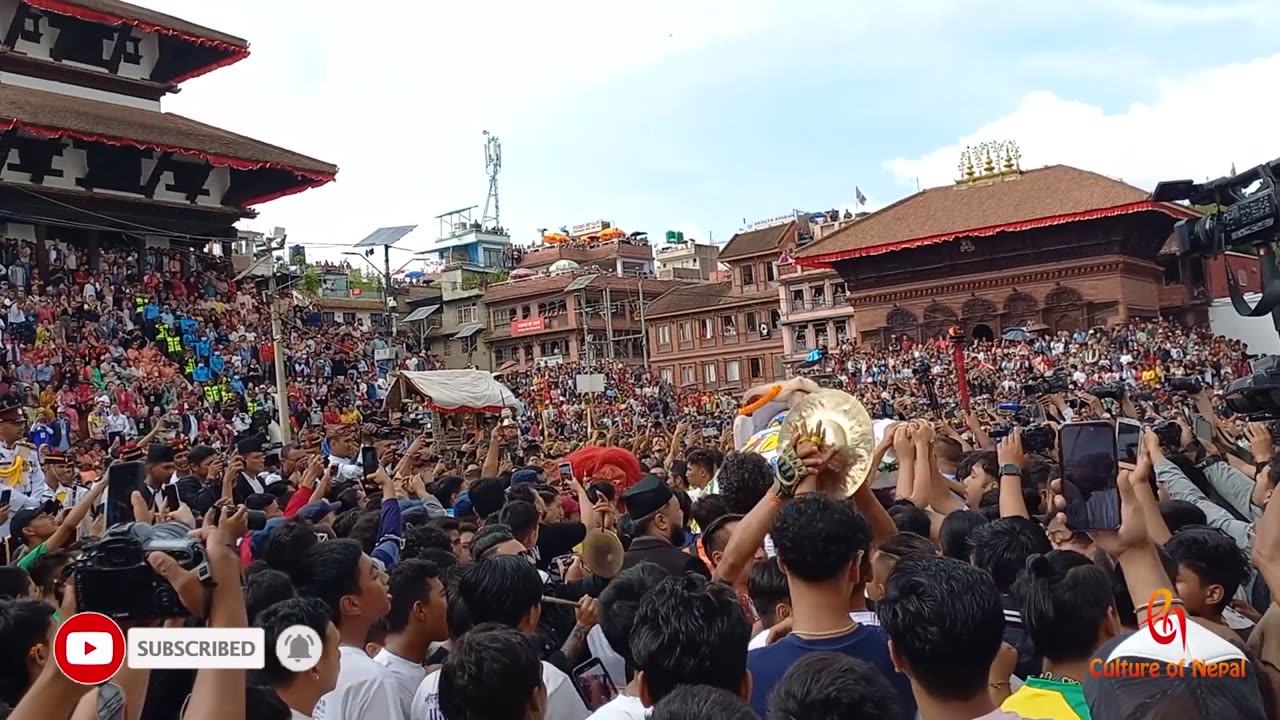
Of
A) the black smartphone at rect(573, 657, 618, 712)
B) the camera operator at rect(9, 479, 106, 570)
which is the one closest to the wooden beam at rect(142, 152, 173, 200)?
the camera operator at rect(9, 479, 106, 570)

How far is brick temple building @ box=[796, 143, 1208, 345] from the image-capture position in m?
35.9

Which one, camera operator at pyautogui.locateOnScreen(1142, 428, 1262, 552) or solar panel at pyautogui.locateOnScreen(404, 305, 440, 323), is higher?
solar panel at pyautogui.locateOnScreen(404, 305, 440, 323)

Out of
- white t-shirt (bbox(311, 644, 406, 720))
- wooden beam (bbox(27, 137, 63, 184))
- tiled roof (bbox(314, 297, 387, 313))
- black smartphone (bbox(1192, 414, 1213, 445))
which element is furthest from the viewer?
tiled roof (bbox(314, 297, 387, 313))

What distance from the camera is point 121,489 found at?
168 inches

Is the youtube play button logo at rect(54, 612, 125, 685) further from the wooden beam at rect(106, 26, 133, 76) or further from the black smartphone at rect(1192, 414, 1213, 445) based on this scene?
the wooden beam at rect(106, 26, 133, 76)

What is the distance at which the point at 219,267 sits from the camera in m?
27.2

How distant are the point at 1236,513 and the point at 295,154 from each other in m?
26.2

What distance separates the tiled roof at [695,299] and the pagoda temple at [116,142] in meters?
25.5

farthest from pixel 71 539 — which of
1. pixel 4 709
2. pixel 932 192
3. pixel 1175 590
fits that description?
pixel 932 192

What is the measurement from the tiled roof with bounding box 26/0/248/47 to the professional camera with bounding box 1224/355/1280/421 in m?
27.7

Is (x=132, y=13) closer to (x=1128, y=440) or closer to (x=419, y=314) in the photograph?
(x=419, y=314)

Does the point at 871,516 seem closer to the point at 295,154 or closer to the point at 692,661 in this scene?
the point at 692,661

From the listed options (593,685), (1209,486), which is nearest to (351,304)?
(1209,486)

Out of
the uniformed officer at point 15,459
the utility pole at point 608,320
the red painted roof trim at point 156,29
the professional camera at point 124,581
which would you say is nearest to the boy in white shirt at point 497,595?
the professional camera at point 124,581
